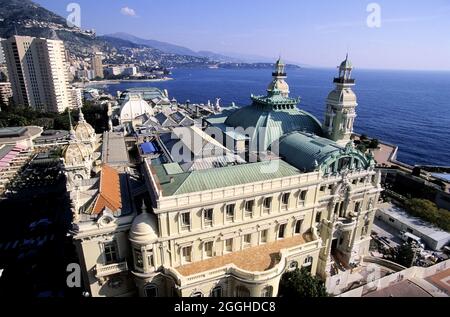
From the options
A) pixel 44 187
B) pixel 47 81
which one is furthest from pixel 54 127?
pixel 44 187

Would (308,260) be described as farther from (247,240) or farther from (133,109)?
(133,109)

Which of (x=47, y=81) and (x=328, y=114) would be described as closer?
(x=328, y=114)

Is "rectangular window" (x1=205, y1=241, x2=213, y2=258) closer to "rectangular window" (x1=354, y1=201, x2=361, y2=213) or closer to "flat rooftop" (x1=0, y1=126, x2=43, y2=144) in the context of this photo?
"rectangular window" (x1=354, y1=201, x2=361, y2=213)

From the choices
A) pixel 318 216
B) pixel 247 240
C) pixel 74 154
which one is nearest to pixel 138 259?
pixel 247 240

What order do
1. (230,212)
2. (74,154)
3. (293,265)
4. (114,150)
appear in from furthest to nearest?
(114,150)
(74,154)
(293,265)
(230,212)
